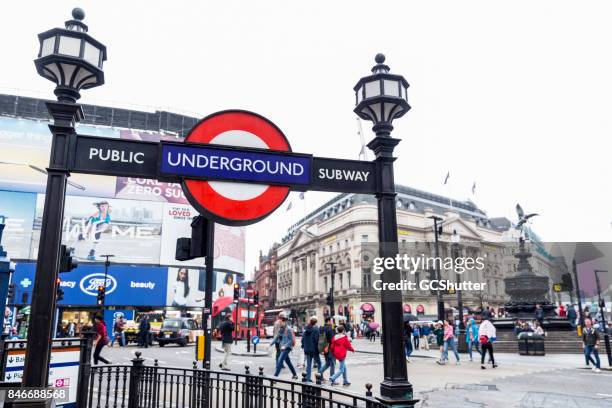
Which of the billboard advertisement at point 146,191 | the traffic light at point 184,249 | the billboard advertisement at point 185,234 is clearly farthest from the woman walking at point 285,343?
the billboard advertisement at point 146,191

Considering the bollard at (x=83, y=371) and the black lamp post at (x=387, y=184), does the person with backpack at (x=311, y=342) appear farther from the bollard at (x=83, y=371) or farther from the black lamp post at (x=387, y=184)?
the black lamp post at (x=387, y=184)

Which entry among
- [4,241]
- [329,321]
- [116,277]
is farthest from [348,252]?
[329,321]

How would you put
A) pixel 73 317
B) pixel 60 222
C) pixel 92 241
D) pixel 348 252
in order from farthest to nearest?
1. pixel 348 252
2. pixel 92 241
3. pixel 73 317
4. pixel 60 222

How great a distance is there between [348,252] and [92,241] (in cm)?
3698

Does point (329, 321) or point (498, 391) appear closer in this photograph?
point (498, 391)

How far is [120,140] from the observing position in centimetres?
443

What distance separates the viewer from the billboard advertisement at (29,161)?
176 ft

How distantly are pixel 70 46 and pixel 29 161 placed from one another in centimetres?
5804

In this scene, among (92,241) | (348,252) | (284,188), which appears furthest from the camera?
(348,252)

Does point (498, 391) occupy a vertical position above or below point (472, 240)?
below

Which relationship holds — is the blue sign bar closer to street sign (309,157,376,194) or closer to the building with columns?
street sign (309,157,376,194)

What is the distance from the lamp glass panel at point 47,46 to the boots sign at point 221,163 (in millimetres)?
783

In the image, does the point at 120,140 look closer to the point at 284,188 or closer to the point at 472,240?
the point at 284,188

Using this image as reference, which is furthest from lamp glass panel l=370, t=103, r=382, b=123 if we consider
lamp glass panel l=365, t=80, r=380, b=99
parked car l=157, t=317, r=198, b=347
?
parked car l=157, t=317, r=198, b=347
